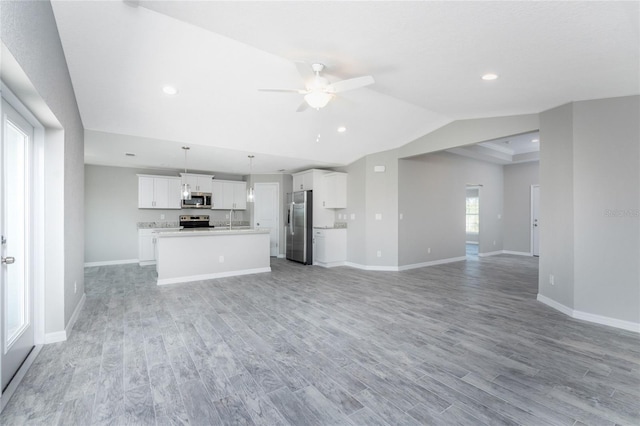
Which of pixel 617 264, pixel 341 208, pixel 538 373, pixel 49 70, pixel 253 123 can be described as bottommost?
pixel 538 373

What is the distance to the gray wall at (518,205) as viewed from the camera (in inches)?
333

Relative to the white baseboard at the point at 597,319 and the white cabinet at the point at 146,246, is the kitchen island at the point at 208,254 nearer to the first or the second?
the white cabinet at the point at 146,246

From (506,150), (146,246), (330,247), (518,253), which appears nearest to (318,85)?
(330,247)

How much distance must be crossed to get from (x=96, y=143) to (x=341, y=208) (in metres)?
5.03

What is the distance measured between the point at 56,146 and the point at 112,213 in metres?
5.06

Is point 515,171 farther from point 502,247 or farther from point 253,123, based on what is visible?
point 253,123

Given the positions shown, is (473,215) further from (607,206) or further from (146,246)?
(146,246)

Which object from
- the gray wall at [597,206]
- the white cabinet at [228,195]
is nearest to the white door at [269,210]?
the white cabinet at [228,195]

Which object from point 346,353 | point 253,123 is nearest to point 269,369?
point 346,353

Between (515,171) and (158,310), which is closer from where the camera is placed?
(158,310)

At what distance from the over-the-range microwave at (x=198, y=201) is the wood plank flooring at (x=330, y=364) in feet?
11.9

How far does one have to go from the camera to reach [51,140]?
2787mm

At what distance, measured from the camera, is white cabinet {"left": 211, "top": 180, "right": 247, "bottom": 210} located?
824 centimetres

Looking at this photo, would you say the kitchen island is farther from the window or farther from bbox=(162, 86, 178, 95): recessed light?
the window
